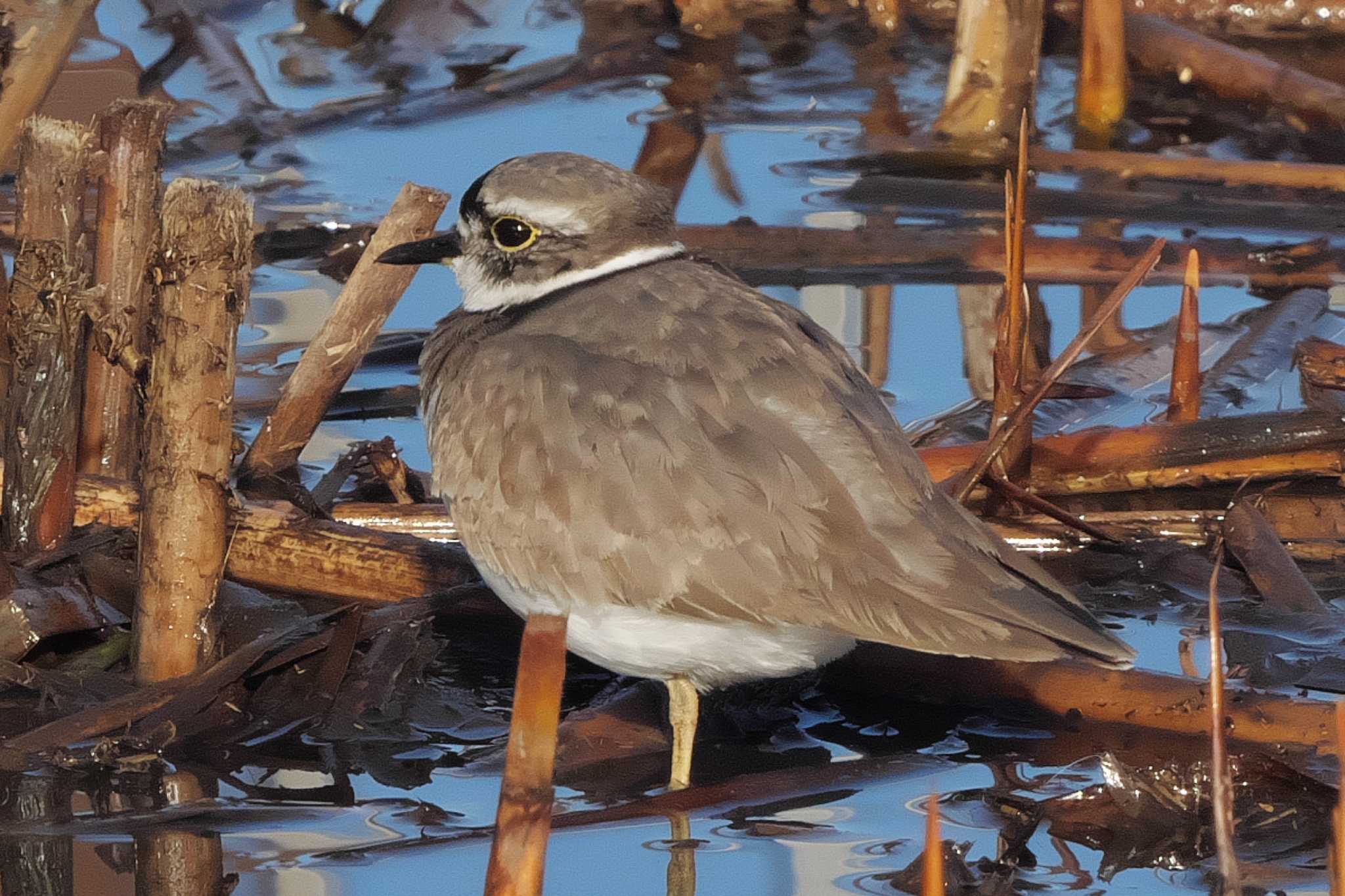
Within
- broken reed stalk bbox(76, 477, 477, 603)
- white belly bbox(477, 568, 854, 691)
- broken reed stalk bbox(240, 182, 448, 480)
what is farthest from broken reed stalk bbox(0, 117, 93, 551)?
white belly bbox(477, 568, 854, 691)

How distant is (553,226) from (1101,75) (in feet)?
14.2

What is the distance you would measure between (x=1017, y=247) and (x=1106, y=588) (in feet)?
3.20

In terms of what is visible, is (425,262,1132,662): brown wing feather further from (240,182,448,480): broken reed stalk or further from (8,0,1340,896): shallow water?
(240,182,448,480): broken reed stalk

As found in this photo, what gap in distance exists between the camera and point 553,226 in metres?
4.71

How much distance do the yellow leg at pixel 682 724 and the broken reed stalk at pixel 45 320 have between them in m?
1.65

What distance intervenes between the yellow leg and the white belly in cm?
4

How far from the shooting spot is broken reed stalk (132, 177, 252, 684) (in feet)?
12.7

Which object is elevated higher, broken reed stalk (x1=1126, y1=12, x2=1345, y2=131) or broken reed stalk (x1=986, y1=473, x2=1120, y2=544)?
broken reed stalk (x1=1126, y1=12, x2=1345, y2=131)

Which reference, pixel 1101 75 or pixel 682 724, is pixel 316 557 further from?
pixel 1101 75

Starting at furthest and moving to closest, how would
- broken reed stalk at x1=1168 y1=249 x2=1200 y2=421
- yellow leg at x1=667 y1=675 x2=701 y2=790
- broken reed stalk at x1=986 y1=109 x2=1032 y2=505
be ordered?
1. broken reed stalk at x1=1168 y1=249 x2=1200 y2=421
2. broken reed stalk at x1=986 y1=109 x2=1032 y2=505
3. yellow leg at x1=667 y1=675 x2=701 y2=790

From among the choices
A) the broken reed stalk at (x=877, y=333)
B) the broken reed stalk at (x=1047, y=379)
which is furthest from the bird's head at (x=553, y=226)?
the broken reed stalk at (x=877, y=333)

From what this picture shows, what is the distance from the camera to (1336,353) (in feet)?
18.4

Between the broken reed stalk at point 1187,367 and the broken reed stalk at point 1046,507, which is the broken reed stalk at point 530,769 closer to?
the broken reed stalk at point 1046,507

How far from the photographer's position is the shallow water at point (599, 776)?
375 centimetres
